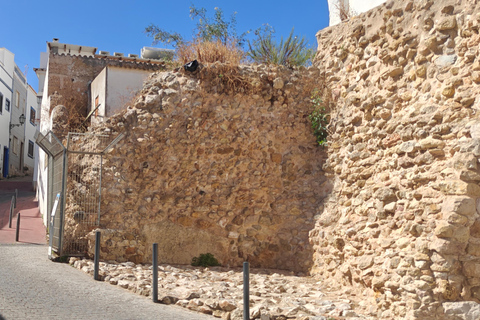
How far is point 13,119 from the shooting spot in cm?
2888

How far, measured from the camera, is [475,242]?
589cm

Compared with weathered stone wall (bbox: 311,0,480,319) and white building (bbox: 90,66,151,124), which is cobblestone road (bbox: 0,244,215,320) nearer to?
weathered stone wall (bbox: 311,0,480,319)

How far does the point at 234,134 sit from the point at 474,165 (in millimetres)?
4828

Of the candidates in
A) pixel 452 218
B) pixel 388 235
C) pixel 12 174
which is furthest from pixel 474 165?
pixel 12 174

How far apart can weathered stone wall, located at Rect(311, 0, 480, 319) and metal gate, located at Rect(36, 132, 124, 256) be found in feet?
13.5

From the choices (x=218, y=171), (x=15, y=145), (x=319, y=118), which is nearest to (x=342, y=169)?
(x=319, y=118)

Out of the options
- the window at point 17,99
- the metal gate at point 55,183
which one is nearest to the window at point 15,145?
the window at point 17,99

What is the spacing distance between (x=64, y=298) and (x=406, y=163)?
4.96 metres

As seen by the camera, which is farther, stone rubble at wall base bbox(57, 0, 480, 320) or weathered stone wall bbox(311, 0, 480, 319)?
stone rubble at wall base bbox(57, 0, 480, 320)

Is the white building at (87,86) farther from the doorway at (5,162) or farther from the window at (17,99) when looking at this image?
the window at (17,99)

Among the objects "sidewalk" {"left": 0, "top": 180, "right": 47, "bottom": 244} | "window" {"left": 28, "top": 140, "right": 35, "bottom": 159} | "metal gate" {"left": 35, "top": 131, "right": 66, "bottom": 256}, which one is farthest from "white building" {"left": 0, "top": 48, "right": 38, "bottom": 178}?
"metal gate" {"left": 35, "top": 131, "right": 66, "bottom": 256}

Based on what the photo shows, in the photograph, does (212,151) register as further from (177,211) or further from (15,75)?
(15,75)

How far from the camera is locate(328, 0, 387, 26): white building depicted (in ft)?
29.9

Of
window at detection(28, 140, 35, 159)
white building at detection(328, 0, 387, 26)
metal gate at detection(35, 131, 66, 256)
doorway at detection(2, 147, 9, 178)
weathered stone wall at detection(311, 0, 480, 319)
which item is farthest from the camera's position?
window at detection(28, 140, 35, 159)
